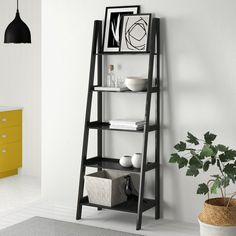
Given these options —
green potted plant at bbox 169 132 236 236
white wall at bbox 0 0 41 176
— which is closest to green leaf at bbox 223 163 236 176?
green potted plant at bbox 169 132 236 236

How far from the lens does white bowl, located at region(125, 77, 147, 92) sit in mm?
5023

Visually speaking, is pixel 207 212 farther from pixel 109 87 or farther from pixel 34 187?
pixel 34 187

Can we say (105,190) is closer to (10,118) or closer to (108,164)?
(108,164)

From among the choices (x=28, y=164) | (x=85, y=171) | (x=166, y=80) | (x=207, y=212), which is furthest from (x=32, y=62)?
(x=207, y=212)

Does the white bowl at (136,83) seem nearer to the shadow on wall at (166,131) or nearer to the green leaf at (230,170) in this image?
the shadow on wall at (166,131)

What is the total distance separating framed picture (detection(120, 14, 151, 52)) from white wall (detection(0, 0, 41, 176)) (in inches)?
86.5

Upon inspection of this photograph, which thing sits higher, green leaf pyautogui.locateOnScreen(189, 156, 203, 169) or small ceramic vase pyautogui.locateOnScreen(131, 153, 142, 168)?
green leaf pyautogui.locateOnScreen(189, 156, 203, 169)

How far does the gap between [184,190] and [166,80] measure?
3.26ft

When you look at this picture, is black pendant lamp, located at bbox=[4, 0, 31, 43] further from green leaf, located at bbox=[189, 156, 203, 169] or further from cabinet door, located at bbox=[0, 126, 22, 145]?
cabinet door, located at bbox=[0, 126, 22, 145]

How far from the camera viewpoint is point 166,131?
5199 mm

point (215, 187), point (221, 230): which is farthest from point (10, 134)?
point (221, 230)

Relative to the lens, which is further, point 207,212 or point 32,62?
point 32,62

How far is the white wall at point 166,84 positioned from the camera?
193 inches

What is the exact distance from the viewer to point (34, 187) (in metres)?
6.61
